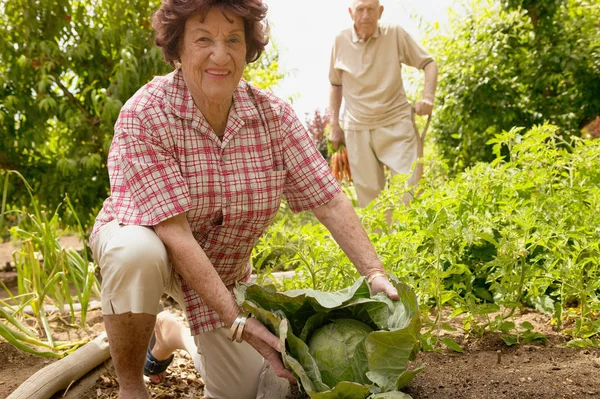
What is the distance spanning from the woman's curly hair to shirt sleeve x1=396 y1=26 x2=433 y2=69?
2.97 meters

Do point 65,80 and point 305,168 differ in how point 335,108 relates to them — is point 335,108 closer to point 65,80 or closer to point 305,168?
point 65,80

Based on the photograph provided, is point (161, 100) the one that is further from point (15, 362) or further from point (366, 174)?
point (366, 174)

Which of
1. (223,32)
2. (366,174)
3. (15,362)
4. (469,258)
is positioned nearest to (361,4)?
(366,174)

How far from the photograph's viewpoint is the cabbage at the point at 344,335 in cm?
174

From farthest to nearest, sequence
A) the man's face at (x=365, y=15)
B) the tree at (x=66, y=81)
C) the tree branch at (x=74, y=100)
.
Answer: the tree branch at (x=74, y=100)
the tree at (x=66, y=81)
the man's face at (x=365, y=15)

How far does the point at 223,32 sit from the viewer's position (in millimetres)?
2043

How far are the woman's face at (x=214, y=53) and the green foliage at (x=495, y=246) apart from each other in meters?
0.74

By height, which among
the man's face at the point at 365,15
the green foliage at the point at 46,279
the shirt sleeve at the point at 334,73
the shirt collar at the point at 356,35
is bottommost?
the green foliage at the point at 46,279

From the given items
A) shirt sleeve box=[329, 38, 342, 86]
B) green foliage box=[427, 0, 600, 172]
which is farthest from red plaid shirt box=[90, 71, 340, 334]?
green foliage box=[427, 0, 600, 172]

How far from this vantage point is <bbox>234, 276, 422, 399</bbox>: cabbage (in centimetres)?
174

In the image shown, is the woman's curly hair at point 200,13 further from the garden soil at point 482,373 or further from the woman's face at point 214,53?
the garden soil at point 482,373

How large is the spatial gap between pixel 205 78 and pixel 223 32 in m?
0.15

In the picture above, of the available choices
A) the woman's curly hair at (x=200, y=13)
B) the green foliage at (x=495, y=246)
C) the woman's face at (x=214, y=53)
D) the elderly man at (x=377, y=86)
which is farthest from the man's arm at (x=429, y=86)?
the woman's face at (x=214, y=53)

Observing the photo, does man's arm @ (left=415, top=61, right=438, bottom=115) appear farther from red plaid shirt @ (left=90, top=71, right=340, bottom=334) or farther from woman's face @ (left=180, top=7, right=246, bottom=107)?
woman's face @ (left=180, top=7, right=246, bottom=107)
